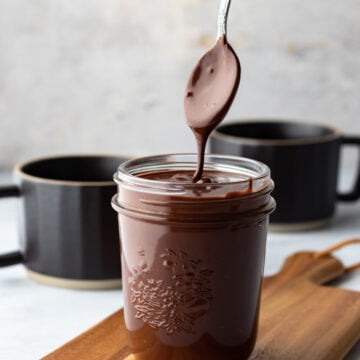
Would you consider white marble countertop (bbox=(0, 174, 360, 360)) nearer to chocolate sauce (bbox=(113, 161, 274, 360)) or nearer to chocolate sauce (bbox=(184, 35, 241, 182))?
chocolate sauce (bbox=(113, 161, 274, 360))

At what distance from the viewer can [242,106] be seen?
2.04 metres

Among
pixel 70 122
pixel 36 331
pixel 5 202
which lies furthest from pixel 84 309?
pixel 70 122

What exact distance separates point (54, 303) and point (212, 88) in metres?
0.42

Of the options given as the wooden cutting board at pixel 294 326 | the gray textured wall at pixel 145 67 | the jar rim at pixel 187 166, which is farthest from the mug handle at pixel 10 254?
the gray textured wall at pixel 145 67

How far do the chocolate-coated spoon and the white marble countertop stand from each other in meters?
0.31

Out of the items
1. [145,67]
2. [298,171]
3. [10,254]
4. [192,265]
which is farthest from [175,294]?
[145,67]

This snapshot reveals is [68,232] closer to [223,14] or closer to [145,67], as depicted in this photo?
[223,14]

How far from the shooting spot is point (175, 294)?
0.88m

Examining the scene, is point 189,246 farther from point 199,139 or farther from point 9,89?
point 9,89

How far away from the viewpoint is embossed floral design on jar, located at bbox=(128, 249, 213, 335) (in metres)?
0.86

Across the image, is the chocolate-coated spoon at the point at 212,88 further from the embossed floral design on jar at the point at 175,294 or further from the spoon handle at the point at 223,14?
the embossed floral design on jar at the point at 175,294

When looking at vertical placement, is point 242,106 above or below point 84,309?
above

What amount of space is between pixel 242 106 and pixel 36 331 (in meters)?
1.09

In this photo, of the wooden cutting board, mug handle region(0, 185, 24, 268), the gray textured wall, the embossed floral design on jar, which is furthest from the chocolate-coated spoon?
the gray textured wall
